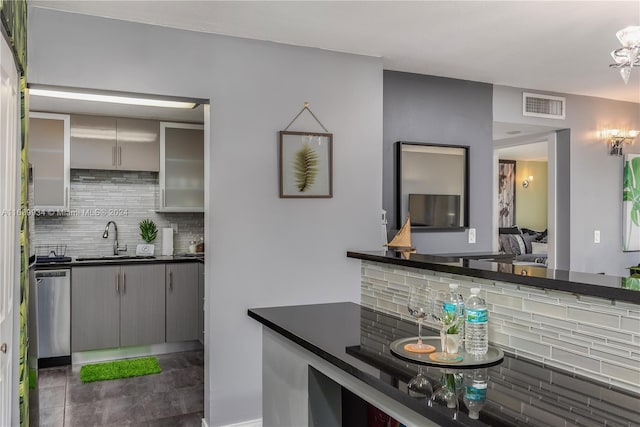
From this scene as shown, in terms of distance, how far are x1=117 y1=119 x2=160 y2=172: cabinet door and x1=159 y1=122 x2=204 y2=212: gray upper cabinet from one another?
7 centimetres

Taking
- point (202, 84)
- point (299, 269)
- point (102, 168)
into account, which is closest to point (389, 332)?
point (299, 269)

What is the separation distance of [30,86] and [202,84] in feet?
3.00

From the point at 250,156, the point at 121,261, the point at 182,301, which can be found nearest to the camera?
the point at 250,156

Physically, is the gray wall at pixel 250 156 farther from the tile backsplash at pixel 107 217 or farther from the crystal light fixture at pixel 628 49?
the tile backsplash at pixel 107 217

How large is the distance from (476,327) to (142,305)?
393 centimetres

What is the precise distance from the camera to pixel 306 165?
3.37 metres

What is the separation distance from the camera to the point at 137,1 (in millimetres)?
2660

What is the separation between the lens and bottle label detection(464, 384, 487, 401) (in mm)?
1301

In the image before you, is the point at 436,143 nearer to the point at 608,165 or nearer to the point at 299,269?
the point at 299,269

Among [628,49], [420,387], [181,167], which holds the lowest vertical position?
[420,387]

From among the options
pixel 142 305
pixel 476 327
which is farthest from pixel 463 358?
pixel 142 305

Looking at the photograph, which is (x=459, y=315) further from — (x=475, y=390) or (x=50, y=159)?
(x=50, y=159)

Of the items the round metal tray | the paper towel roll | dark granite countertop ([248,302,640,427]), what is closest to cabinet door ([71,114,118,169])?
the paper towel roll

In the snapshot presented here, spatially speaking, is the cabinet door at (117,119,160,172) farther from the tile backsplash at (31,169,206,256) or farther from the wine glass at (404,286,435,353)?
the wine glass at (404,286,435,353)
